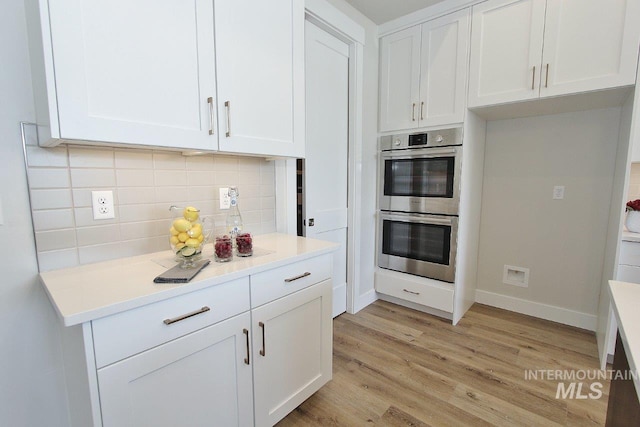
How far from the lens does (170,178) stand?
143 cm

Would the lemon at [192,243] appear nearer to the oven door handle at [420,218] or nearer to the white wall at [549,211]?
the oven door handle at [420,218]

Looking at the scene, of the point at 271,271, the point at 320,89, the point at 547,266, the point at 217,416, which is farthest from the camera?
the point at 547,266

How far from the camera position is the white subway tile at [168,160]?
138cm

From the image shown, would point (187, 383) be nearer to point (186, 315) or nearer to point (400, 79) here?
point (186, 315)

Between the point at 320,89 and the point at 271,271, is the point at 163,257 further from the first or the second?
the point at 320,89

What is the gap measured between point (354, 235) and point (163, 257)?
5.25ft

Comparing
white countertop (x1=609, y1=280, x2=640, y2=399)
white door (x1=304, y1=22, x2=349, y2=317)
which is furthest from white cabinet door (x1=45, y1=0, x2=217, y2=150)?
white countertop (x1=609, y1=280, x2=640, y2=399)

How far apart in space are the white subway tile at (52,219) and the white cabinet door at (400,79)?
2.32 m

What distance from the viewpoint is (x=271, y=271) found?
1.28 meters

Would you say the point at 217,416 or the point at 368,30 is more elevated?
the point at 368,30

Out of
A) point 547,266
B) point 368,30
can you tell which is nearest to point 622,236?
point 547,266

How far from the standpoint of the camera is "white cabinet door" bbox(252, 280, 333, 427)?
127 centimetres

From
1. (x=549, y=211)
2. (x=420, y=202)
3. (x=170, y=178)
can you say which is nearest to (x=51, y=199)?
(x=170, y=178)

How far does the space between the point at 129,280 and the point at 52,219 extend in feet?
1.37
